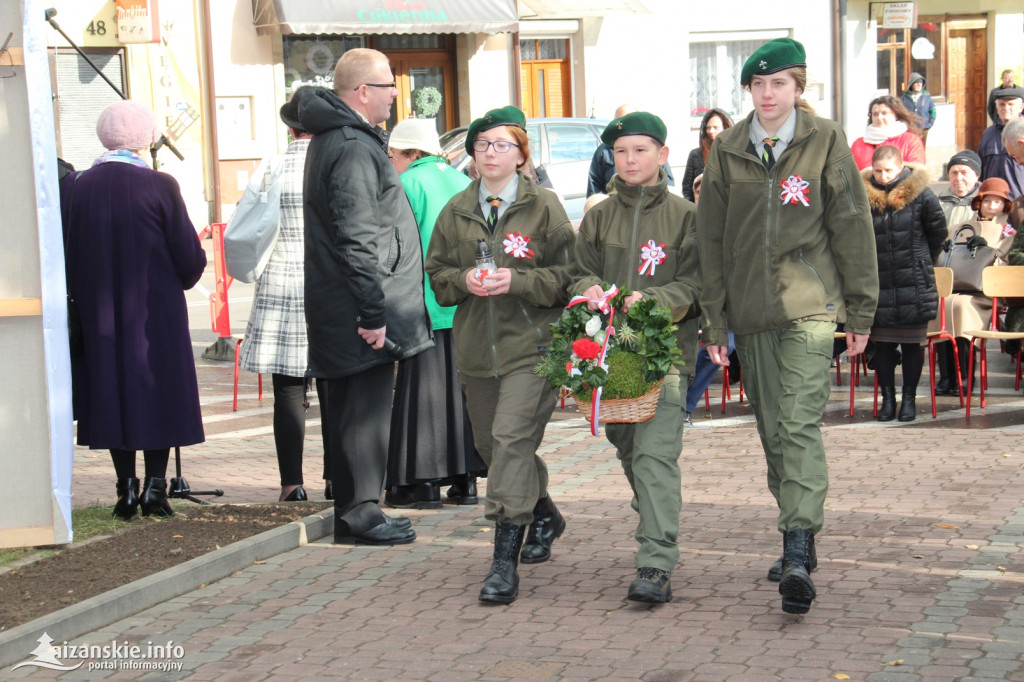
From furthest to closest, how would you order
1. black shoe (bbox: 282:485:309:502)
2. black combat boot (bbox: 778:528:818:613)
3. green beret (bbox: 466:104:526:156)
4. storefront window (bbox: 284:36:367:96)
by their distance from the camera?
1. storefront window (bbox: 284:36:367:96)
2. black shoe (bbox: 282:485:309:502)
3. green beret (bbox: 466:104:526:156)
4. black combat boot (bbox: 778:528:818:613)

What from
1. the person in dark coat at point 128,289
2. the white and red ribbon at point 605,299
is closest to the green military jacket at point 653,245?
the white and red ribbon at point 605,299

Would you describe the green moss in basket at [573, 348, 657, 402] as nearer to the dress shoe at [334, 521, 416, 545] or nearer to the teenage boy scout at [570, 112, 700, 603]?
the teenage boy scout at [570, 112, 700, 603]

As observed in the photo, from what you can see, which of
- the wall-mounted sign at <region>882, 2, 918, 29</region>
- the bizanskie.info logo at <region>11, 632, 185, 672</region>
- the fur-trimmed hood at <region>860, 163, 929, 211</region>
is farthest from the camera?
the wall-mounted sign at <region>882, 2, 918, 29</region>

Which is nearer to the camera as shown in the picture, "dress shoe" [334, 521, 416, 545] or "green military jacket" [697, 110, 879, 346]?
"green military jacket" [697, 110, 879, 346]

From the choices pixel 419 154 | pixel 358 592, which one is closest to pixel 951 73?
pixel 419 154

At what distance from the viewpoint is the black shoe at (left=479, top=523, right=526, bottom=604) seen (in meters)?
5.50

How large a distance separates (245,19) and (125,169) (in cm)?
1807

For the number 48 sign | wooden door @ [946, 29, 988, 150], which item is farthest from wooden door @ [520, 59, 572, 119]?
wooden door @ [946, 29, 988, 150]

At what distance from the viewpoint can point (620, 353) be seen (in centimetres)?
526

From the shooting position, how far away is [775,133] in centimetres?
542

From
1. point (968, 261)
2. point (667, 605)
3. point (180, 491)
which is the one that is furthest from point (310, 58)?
point (667, 605)

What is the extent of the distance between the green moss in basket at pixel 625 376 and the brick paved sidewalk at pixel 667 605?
0.87 m

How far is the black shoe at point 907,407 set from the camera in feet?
31.1

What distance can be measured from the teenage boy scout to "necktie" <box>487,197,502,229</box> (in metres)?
0.41
